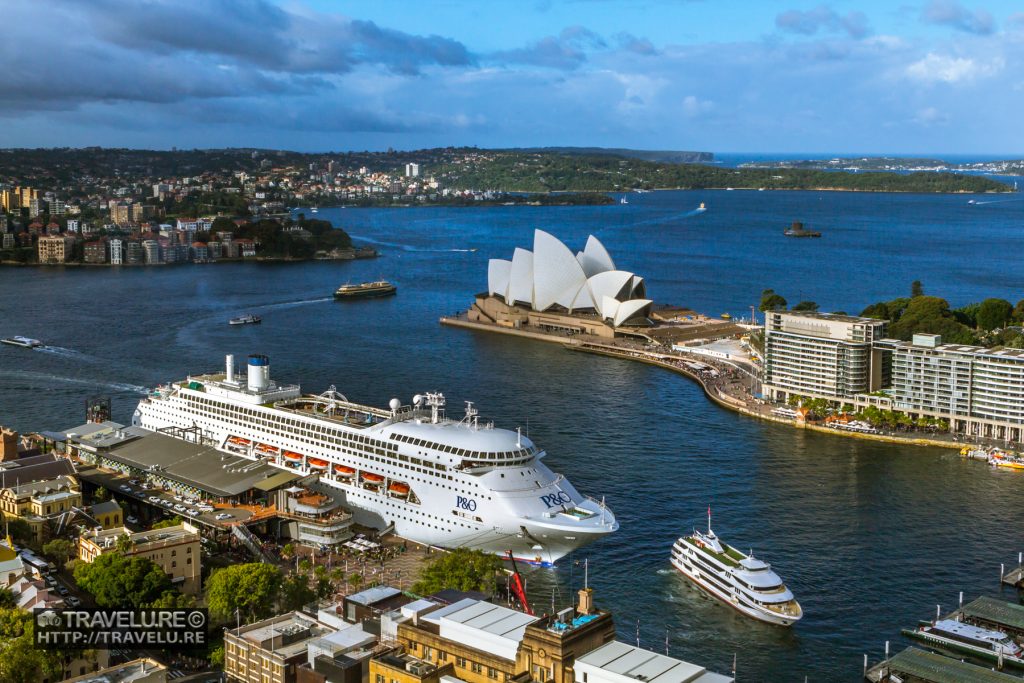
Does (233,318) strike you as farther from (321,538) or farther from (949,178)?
(949,178)

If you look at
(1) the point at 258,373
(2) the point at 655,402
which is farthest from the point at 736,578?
(2) the point at 655,402

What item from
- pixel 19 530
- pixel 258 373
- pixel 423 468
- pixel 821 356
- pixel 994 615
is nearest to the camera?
pixel 994 615

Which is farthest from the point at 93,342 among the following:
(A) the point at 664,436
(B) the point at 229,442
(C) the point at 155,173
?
(C) the point at 155,173

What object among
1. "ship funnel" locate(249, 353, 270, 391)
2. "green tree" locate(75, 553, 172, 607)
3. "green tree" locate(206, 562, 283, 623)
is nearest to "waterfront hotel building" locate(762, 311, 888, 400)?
"ship funnel" locate(249, 353, 270, 391)

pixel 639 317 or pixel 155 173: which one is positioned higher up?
pixel 155 173

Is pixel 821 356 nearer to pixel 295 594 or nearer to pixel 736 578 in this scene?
pixel 736 578

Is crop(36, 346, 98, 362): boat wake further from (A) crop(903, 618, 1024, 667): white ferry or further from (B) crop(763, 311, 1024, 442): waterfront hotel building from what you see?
(A) crop(903, 618, 1024, 667): white ferry
